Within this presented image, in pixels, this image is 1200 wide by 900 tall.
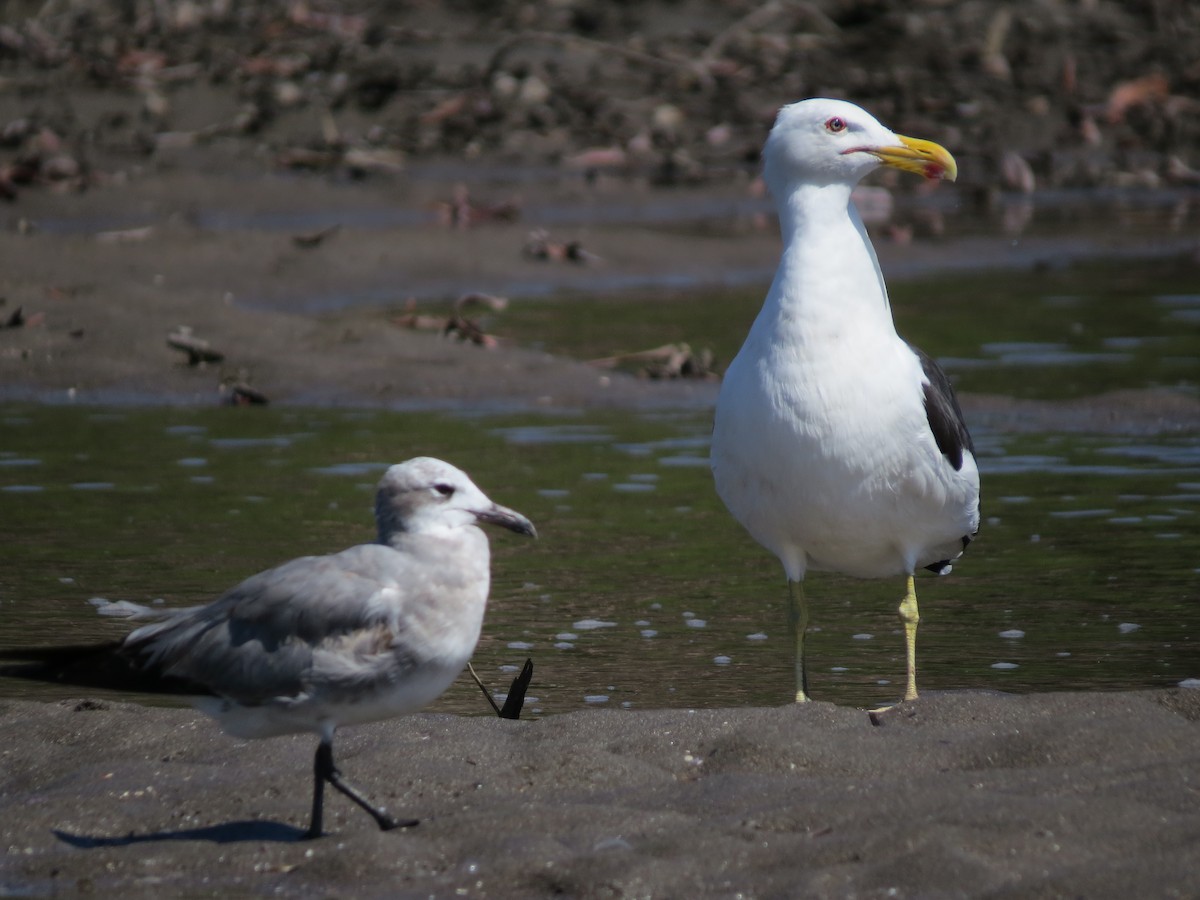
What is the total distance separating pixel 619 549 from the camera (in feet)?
31.4

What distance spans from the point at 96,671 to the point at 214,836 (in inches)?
23.3

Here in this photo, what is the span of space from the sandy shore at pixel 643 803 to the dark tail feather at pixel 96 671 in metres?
0.41

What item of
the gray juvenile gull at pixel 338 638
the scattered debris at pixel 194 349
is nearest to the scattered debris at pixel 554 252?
the scattered debris at pixel 194 349

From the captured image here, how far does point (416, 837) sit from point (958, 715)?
77.1 inches

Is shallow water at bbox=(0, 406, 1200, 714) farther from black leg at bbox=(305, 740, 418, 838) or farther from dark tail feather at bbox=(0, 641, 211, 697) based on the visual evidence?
dark tail feather at bbox=(0, 641, 211, 697)

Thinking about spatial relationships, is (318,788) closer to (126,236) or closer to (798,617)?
(798,617)

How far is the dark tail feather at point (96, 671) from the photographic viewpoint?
18.7 ft

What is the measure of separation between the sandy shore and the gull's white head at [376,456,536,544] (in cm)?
83

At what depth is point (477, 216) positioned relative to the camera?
19531 millimetres

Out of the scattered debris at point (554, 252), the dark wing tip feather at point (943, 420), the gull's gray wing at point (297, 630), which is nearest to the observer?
the gull's gray wing at point (297, 630)

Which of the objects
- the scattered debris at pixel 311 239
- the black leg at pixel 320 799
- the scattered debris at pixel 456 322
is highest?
the black leg at pixel 320 799

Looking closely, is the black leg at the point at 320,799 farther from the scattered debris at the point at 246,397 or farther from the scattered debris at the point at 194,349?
the scattered debris at the point at 194,349

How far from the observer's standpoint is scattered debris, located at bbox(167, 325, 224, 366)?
1370cm

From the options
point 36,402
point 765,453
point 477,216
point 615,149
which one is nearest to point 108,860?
point 765,453
